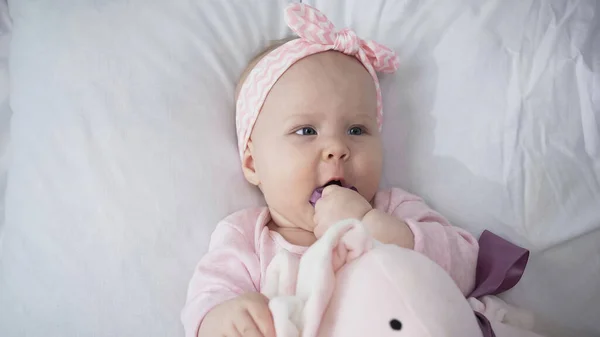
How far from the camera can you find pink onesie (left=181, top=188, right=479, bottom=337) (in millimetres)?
851

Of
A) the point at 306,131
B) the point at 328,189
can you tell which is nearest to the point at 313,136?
the point at 306,131

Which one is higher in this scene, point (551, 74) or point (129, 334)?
point (551, 74)

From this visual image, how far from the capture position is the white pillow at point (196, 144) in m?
0.91

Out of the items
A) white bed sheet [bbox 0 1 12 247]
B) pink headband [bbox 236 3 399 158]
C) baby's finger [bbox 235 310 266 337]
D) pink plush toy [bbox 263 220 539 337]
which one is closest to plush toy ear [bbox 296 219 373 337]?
pink plush toy [bbox 263 220 539 337]

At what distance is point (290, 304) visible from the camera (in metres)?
0.61

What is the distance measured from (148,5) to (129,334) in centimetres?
72

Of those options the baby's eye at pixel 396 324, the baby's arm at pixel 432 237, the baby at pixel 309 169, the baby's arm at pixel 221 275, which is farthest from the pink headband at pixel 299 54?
the baby's eye at pixel 396 324

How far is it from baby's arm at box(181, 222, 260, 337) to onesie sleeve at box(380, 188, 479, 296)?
308 millimetres

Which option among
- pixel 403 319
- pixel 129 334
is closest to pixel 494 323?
pixel 403 319

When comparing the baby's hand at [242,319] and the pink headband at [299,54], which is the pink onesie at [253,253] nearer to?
the baby's hand at [242,319]

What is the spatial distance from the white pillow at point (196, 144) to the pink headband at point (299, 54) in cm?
8

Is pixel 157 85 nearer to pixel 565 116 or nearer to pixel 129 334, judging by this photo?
pixel 129 334

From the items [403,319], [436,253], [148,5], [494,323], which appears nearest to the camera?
[403,319]

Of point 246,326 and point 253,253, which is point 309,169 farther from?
point 246,326
